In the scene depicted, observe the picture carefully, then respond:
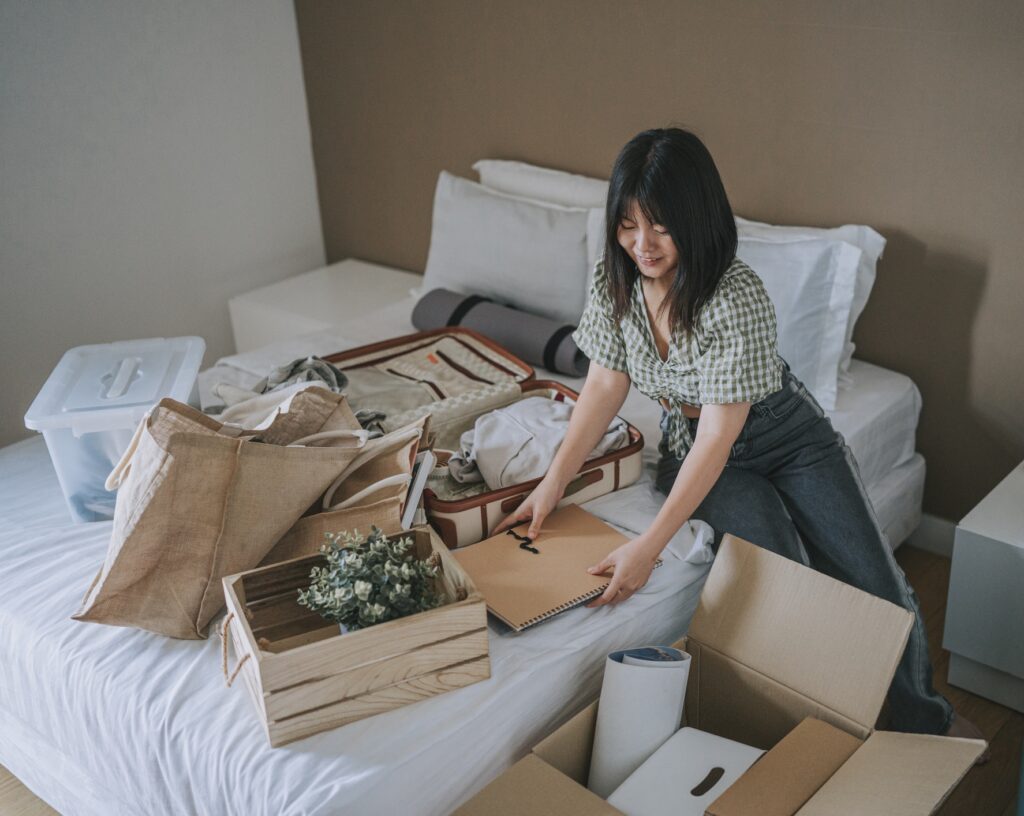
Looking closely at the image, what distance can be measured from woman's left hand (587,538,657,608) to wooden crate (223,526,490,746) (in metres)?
0.26

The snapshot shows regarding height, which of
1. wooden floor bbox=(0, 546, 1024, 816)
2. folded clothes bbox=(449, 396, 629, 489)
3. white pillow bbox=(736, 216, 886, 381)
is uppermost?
white pillow bbox=(736, 216, 886, 381)

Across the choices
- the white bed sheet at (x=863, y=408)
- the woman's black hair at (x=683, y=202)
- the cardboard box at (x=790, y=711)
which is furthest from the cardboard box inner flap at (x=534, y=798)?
the white bed sheet at (x=863, y=408)

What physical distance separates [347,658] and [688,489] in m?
0.61

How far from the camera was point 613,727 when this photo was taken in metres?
1.40

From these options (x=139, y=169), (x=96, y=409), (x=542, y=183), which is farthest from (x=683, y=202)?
(x=139, y=169)

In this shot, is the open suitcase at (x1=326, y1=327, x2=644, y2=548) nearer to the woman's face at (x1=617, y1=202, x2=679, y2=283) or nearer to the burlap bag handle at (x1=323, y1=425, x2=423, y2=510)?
the burlap bag handle at (x1=323, y1=425, x2=423, y2=510)

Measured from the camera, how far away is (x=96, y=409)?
5.99ft

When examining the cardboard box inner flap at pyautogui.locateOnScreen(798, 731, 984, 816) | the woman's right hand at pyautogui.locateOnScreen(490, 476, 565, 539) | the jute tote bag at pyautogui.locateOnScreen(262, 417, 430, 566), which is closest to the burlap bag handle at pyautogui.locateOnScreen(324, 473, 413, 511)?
the jute tote bag at pyautogui.locateOnScreen(262, 417, 430, 566)

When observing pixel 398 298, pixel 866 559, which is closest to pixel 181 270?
pixel 398 298

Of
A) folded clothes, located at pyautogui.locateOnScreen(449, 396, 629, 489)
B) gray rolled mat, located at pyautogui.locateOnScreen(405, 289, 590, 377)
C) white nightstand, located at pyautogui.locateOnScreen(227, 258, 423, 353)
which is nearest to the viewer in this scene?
folded clothes, located at pyautogui.locateOnScreen(449, 396, 629, 489)

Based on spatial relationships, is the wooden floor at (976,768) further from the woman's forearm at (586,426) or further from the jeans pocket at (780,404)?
the woman's forearm at (586,426)

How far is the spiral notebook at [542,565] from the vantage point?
157 cm

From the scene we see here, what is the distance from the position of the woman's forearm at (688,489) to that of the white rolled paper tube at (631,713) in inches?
8.9

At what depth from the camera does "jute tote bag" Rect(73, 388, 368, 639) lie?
58.2 inches
